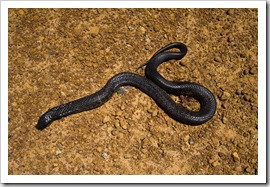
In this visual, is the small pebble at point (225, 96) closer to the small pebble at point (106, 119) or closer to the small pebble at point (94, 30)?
the small pebble at point (106, 119)

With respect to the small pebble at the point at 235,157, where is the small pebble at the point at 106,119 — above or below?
above

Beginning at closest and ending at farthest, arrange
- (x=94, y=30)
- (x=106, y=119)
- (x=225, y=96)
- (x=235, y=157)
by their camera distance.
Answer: (x=235, y=157)
(x=106, y=119)
(x=225, y=96)
(x=94, y=30)

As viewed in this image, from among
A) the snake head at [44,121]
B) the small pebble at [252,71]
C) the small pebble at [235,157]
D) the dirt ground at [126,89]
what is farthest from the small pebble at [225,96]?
the snake head at [44,121]

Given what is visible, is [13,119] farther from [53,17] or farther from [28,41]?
[53,17]

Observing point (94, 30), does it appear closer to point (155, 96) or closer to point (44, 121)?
point (155, 96)

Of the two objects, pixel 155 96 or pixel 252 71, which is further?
pixel 252 71

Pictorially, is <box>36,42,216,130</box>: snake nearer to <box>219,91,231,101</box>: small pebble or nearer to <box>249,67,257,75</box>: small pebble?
<box>219,91,231,101</box>: small pebble

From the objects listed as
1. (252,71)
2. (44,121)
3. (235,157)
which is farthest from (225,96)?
(44,121)
